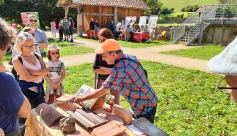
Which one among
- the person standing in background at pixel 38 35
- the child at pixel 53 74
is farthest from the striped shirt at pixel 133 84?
the person standing in background at pixel 38 35

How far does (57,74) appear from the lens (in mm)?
3543

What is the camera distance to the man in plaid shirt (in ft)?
6.95

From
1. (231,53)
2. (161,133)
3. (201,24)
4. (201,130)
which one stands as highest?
(201,24)

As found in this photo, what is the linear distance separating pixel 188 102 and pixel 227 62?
152 inches

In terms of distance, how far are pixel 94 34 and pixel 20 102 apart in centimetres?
1664

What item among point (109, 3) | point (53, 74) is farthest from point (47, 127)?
point (109, 3)

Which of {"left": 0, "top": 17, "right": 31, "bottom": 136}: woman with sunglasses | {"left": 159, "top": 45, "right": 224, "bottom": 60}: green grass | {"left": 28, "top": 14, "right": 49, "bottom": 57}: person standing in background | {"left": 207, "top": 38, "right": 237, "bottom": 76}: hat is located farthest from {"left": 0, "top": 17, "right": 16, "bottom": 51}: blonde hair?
{"left": 159, "top": 45, "right": 224, "bottom": 60}: green grass

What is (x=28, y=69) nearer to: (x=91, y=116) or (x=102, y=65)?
(x=102, y=65)

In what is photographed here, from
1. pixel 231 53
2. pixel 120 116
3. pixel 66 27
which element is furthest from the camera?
pixel 66 27

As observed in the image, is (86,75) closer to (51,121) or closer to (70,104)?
(70,104)

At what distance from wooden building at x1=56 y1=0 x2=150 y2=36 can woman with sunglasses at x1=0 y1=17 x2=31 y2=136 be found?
59.5ft

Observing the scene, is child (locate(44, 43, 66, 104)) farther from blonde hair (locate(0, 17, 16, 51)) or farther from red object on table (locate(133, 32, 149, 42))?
red object on table (locate(133, 32, 149, 42))

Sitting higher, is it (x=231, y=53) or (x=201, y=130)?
(x=231, y=53)

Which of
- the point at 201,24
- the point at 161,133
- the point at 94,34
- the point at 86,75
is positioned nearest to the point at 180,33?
the point at 201,24
